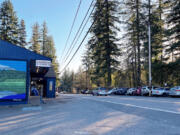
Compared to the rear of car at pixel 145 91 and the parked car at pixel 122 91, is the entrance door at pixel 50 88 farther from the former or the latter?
the parked car at pixel 122 91

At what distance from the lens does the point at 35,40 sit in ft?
174

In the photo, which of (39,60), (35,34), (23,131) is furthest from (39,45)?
(23,131)

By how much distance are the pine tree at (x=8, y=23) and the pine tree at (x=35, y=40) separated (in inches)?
381

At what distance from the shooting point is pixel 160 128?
573cm

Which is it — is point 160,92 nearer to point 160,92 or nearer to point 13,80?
point 160,92

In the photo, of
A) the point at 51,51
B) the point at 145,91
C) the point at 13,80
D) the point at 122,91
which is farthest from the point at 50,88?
the point at 51,51

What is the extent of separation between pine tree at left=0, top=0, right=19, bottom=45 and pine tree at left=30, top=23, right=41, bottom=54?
9.69 metres

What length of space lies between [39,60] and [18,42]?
108ft

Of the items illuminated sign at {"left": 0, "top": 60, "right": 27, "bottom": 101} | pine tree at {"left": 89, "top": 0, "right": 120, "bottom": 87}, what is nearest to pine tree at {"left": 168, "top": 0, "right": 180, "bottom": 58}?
pine tree at {"left": 89, "top": 0, "right": 120, "bottom": 87}

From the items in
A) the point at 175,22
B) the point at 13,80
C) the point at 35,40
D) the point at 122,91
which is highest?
the point at 35,40

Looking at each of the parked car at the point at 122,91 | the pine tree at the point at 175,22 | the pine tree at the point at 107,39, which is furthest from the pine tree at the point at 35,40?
the pine tree at the point at 175,22

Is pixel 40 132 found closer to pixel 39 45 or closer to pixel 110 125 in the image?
pixel 110 125

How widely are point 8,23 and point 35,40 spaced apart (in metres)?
12.4

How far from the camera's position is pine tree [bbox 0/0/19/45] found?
40375 millimetres
